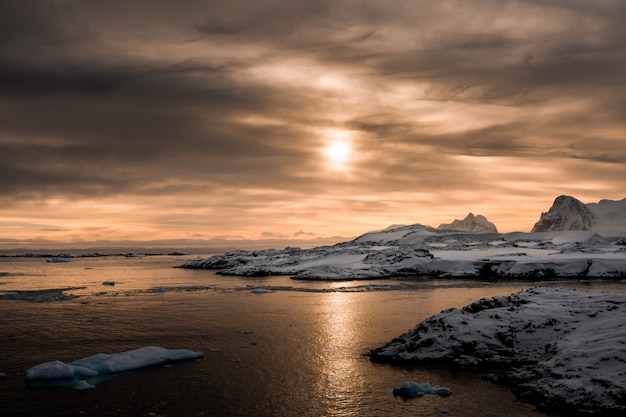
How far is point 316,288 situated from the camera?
4928cm

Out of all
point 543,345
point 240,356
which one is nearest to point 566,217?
point 543,345

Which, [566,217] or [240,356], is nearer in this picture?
[240,356]

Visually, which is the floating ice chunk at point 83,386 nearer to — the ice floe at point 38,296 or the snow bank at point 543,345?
the snow bank at point 543,345

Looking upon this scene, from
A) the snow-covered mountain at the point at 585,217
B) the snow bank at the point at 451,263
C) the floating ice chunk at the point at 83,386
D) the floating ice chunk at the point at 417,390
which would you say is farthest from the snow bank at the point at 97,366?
the snow-covered mountain at the point at 585,217

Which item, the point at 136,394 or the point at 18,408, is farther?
the point at 136,394

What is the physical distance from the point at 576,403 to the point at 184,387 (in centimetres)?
1203

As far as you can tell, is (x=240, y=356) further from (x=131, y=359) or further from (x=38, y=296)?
(x=38, y=296)

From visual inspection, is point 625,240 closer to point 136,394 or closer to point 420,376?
point 420,376

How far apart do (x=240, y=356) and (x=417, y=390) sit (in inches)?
319

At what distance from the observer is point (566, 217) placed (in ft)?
470

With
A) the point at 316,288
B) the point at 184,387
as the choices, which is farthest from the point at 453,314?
the point at 316,288

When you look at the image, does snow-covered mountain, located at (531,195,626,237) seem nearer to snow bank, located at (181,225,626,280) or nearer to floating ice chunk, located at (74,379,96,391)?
snow bank, located at (181,225,626,280)

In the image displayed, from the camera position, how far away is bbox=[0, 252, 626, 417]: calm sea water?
13.9 m

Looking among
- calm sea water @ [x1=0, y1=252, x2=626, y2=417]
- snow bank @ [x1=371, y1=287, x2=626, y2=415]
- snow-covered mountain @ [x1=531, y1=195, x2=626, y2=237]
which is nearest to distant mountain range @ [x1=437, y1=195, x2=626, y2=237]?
snow-covered mountain @ [x1=531, y1=195, x2=626, y2=237]
